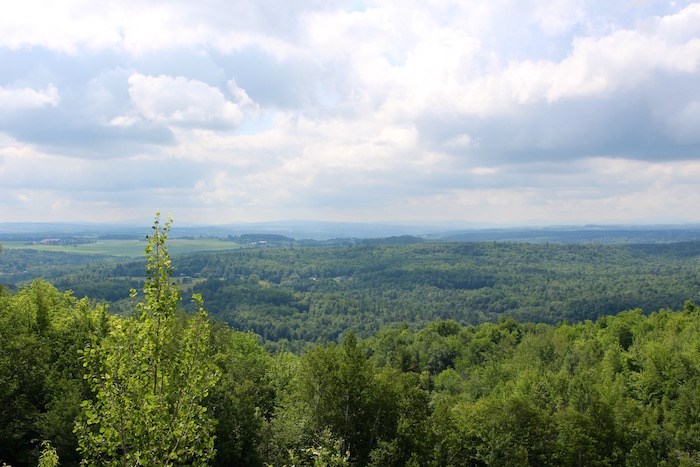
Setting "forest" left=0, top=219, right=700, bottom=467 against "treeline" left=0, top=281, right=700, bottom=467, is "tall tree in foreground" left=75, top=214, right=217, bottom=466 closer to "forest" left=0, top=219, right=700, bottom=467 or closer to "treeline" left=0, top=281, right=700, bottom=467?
"forest" left=0, top=219, right=700, bottom=467

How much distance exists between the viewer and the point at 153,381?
34.8 feet

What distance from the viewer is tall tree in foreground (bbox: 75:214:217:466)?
1026 centimetres

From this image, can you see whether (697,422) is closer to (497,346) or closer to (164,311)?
(164,311)

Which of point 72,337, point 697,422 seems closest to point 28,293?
point 72,337

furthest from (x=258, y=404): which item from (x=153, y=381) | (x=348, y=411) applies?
(x=153, y=381)

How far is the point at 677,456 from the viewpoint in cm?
4125

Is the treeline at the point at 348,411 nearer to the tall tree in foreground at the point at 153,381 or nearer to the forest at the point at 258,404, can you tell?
the forest at the point at 258,404

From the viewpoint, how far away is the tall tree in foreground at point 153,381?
10258 millimetres

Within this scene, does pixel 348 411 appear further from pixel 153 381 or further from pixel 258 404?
pixel 153 381

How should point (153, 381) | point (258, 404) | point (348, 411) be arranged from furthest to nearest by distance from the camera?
point (258, 404) < point (348, 411) < point (153, 381)

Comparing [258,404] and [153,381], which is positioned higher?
[153,381]

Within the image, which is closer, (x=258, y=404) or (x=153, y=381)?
(x=153, y=381)

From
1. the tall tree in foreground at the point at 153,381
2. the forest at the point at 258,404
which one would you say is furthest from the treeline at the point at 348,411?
the tall tree in foreground at the point at 153,381

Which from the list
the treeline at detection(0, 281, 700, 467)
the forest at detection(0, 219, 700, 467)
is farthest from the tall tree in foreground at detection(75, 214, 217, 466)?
the treeline at detection(0, 281, 700, 467)
